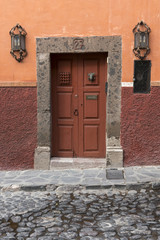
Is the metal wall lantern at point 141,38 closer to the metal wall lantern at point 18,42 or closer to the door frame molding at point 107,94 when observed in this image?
the door frame molding at point 107,94

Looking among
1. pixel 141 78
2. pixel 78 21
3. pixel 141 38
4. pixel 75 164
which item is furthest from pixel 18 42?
pixel 75 164

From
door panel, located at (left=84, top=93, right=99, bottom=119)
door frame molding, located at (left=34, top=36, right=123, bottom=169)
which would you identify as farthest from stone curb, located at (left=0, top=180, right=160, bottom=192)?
door panel, located at (left=84, top=93, right=99, bottom=119)

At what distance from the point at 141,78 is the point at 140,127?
0.97 meters

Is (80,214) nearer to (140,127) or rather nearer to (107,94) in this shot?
(140,127)

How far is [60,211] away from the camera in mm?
3629

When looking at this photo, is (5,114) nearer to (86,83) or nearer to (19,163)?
(19,163)

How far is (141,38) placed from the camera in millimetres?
5242

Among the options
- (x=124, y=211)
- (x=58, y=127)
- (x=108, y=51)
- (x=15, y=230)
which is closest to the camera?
(x=15, y=230)

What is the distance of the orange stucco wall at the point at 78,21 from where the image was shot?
209 inches

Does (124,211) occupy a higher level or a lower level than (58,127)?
lower

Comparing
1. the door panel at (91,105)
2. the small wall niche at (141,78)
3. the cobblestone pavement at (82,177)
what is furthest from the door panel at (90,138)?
the small wall niche at (141,78)

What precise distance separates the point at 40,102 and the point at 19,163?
1.31m

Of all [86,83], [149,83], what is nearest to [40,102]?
[86,83]

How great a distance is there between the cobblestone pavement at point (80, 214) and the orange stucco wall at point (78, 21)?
2.34 metres
